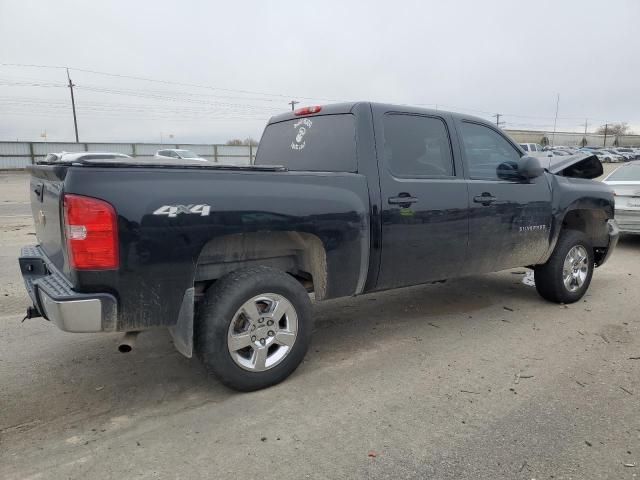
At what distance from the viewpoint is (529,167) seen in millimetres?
4590

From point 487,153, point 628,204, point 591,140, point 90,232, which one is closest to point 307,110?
point 487,153

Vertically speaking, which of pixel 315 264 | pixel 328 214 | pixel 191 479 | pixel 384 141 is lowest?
pixel 191 479

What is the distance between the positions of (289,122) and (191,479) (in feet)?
10.3

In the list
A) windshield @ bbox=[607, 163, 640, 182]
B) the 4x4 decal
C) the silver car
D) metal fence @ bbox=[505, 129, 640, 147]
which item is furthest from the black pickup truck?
metal fence @ bbox=[505, 129, 640, 147]

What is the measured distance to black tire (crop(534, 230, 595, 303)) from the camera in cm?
524

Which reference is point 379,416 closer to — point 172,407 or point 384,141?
point 172,407

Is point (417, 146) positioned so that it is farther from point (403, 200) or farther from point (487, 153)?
point (487, 153)

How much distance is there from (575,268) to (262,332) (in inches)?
152

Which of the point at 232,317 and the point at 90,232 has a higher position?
the point at 90,232

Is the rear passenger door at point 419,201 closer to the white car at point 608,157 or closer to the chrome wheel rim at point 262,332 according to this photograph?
the chrome wheel rim at point 262,332

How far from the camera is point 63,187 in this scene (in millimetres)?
2686

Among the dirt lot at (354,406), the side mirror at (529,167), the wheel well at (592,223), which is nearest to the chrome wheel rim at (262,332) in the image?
the dirt lot at (354,406)

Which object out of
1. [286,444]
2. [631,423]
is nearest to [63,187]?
[286,444]

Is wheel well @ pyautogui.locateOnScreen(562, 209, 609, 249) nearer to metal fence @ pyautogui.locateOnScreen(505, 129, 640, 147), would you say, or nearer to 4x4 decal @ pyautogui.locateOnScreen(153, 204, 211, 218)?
4x4 decal @ pyautogui.locateOnScreen(153, 204, 211, 218)
